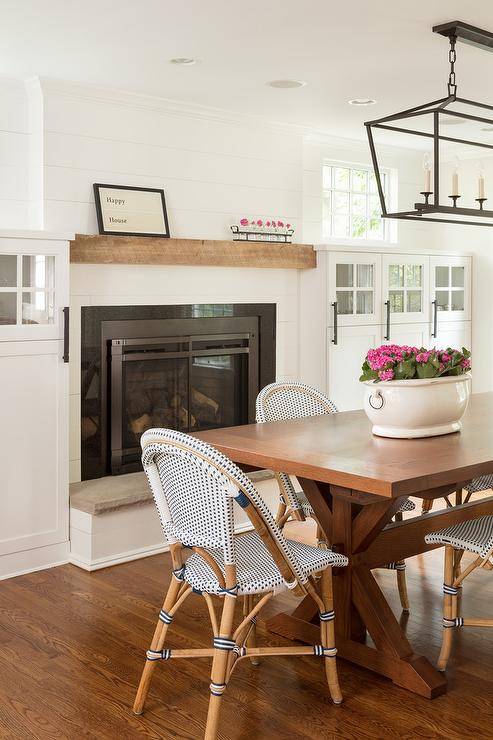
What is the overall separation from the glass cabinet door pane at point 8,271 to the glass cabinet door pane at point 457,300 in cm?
363

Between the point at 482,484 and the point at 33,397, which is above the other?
the point at 33,397

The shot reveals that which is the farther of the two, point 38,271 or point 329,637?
point 38,271

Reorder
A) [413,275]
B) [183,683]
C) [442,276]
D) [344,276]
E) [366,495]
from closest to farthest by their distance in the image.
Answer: [366,495] → [183,683] → [344,276] → [413,275] → [442,276]

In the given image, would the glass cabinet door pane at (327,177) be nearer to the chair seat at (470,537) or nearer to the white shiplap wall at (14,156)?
the white shiplap wall at (14,156)

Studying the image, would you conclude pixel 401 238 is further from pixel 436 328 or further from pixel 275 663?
pixel 275 663

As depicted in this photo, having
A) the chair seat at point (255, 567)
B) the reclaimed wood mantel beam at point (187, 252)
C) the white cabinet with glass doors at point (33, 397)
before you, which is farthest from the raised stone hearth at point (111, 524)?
the chair seat at point (255, 567)

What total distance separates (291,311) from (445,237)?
1819mm

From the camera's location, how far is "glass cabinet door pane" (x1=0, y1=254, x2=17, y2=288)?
3951mm

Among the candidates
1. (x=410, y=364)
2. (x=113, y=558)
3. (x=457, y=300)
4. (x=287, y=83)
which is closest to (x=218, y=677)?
(x=410, y=364)

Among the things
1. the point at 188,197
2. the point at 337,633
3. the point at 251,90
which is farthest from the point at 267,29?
the point at 337,633

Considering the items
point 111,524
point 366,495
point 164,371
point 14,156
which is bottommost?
point 111,524

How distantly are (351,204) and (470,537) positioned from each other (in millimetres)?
3721

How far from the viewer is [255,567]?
104 inches

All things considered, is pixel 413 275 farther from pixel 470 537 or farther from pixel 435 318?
pixel 470 537
